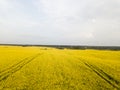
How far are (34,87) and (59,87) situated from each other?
1758 mm

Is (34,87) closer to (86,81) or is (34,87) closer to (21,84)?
(21,84)

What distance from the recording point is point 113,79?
568 inches

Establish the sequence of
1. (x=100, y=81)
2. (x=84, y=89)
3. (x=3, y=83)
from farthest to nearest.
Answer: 1. (x=100, y=81)
2. (x=3, y=83)
3. (x=84, y=89)

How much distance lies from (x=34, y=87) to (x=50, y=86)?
1144 millimetres

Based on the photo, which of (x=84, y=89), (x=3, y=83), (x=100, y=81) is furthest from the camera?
(x=100, y=81)

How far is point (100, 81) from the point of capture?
13781 mm

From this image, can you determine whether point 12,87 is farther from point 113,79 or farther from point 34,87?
point 113,79

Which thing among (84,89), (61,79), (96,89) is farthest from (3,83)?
(96,89)

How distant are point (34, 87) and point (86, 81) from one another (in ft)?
14.2

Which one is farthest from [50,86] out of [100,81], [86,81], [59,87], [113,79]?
[113,79]

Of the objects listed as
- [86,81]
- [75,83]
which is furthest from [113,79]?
[75,83]

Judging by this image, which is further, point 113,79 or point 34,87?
point 113,79

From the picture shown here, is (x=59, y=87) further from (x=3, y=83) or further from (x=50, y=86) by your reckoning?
(x=3, y=83)

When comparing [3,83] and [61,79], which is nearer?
[3,83]
